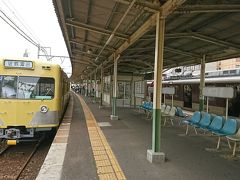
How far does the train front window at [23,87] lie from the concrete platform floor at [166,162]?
166cm

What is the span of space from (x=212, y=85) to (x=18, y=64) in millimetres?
13410

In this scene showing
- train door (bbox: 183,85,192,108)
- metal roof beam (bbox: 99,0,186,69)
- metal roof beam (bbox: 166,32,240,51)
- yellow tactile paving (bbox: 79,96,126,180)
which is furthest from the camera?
train door (bbox: 183,85,192,108)

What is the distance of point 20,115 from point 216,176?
5509 millimetres

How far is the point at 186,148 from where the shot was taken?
7156mm

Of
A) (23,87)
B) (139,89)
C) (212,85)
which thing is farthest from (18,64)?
(212,85)

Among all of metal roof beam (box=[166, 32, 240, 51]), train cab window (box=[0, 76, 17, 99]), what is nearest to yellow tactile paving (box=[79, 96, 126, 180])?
train cab window (box=[0, 76, 17, 99])

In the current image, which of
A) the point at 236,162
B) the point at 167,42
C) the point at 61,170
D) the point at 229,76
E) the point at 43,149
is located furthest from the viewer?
the point at 229,76

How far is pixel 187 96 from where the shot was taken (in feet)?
72.3

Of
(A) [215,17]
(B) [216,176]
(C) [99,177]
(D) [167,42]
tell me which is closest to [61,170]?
(C) [99,177]

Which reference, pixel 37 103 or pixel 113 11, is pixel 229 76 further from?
pixel 37 103

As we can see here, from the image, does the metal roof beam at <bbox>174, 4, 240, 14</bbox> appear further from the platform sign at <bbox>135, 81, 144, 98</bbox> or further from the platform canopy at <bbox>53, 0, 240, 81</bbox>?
the platform sign at <bbox>135, 81, 144, 98</bbox>

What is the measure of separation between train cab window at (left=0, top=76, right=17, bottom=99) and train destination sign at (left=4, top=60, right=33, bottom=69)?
13.7 inches

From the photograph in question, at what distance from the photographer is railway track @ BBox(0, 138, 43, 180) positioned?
21.7 feet

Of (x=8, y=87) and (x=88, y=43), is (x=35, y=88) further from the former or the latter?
(x=88, y=43)
